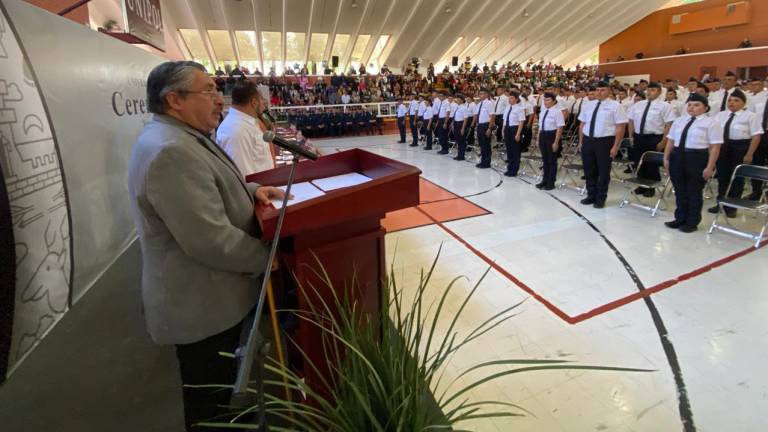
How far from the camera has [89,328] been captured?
2.56 meters

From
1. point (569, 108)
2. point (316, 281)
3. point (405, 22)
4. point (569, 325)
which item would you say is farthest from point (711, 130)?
point (405, 22)

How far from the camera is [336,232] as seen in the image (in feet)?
4.61

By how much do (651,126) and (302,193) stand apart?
5917 millimetres

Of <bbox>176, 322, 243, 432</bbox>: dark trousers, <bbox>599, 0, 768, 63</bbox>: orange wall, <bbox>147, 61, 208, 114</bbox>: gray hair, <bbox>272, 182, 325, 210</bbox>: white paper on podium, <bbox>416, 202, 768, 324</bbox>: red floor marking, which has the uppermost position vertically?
<bbox>599, 0, 768, 63</bbox>: orange wall

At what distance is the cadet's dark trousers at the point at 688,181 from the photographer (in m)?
3.99

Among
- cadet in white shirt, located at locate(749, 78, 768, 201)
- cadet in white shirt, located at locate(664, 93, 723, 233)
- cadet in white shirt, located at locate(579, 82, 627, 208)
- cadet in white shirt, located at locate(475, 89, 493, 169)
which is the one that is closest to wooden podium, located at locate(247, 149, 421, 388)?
cadet in white shirt, located at locate(664, 93, 723, 233)

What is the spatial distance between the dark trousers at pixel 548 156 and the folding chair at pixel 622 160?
0.83 m

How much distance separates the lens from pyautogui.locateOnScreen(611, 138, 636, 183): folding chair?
587cm

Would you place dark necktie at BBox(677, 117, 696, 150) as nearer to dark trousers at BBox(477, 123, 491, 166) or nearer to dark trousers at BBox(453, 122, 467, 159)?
dark trousers at BBox(477, 123, 491, 166)

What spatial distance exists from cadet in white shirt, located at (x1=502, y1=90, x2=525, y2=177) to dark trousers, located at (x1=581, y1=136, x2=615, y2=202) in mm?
1726

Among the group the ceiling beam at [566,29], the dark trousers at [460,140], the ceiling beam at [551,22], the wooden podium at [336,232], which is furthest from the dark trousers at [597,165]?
the ceiling beam at [566,29]

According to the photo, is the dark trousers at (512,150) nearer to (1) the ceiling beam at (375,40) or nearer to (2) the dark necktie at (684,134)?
(2) the dark necktie at (684,134)

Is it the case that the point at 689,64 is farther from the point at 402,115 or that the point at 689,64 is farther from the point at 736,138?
the point at 736,138

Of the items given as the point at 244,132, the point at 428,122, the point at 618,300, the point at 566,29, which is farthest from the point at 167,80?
the point at 566,29
